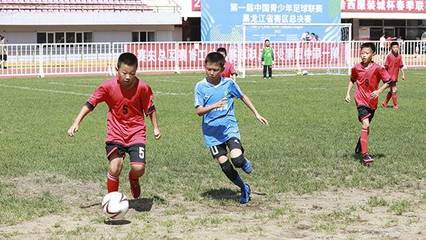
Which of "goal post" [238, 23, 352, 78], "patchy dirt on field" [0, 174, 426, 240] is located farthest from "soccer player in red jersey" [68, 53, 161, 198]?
"goal post" [238, 23, 352, 78]

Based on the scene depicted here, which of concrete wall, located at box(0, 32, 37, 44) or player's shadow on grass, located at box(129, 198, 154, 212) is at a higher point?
concrete wall, located at box(0, 32, 37, 44)

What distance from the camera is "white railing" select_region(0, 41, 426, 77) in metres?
34.2

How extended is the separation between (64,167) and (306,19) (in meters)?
42.5

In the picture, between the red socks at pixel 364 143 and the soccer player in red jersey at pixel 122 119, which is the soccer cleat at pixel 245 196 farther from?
the red socks at pixel 364 143

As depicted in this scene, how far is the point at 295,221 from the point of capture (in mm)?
6898

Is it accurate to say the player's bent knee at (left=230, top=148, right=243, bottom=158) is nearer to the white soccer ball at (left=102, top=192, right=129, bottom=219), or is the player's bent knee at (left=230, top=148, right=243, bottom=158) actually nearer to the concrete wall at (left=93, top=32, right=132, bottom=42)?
the white soccer ball at (left=102, top=192, right=129, bottom=219)

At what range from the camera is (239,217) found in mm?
7105

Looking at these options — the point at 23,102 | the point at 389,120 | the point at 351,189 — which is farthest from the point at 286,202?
the point at 23,102

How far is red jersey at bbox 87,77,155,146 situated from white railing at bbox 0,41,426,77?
2648 cm

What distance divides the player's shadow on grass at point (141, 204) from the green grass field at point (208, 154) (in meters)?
0.11

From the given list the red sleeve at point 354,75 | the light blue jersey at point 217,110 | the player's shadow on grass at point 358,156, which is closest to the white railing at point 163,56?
the player's shadow on grass at point 358,156

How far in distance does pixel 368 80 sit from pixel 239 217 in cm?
413

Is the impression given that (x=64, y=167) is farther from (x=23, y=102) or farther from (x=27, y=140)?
(x=23, y=102)

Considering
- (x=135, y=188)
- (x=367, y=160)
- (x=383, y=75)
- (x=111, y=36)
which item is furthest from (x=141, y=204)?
(x=111, y=36)
